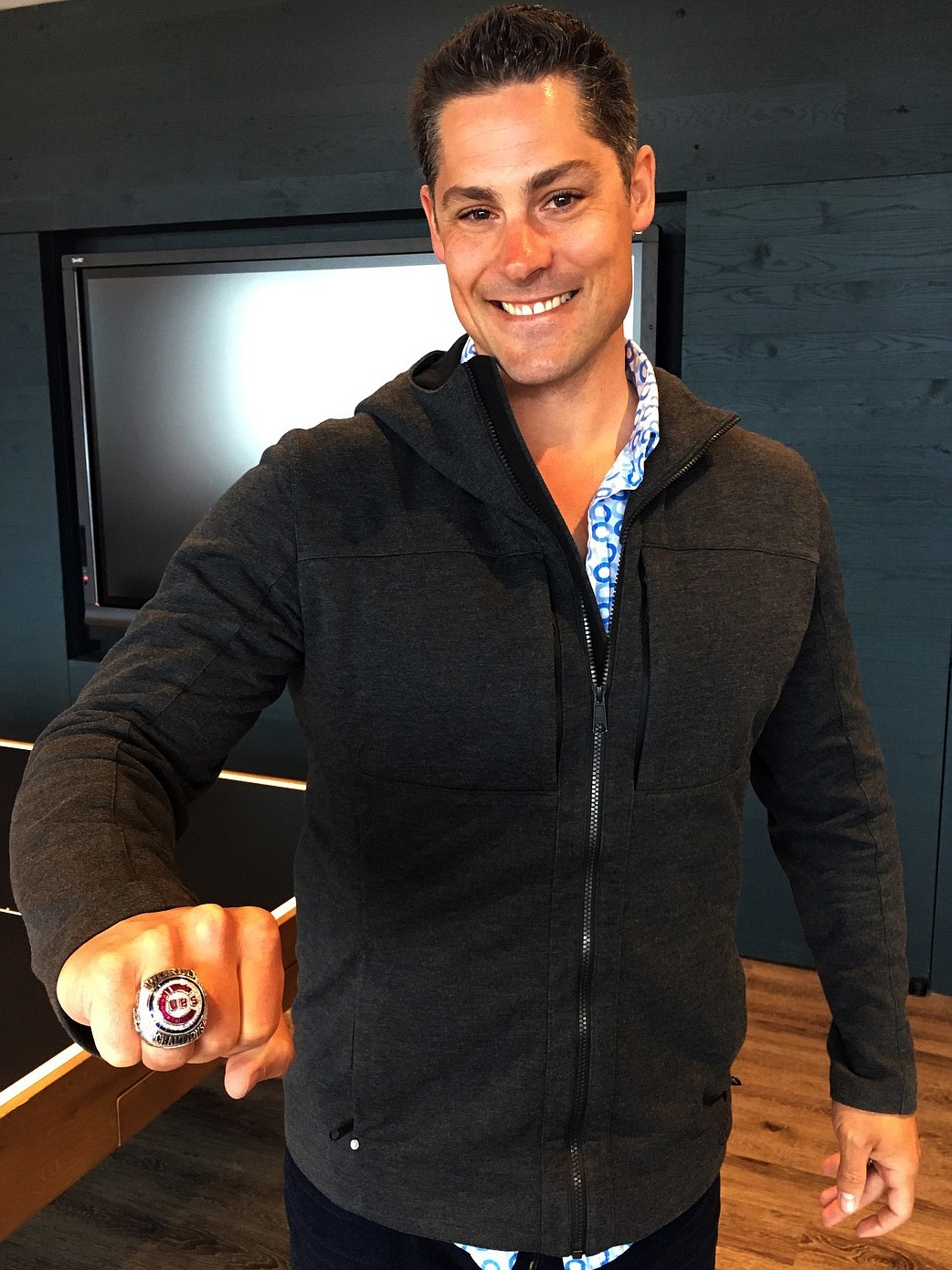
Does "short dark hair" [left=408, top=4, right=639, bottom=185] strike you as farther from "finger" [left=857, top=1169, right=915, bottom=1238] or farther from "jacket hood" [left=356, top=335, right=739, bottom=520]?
"finger" [left=857, top=1169, right=915, bottom=1238]

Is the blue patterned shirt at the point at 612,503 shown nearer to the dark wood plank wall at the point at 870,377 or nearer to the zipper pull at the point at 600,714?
the zipper pull at the point at 600,714

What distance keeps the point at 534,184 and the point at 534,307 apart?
0.33 feet

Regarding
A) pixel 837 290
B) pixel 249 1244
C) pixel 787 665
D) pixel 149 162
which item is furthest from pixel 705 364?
pixel 249 1244

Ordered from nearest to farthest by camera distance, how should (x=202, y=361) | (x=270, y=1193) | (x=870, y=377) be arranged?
(x=270, y=1193), (x=870, y=377), (x=202, y=361)

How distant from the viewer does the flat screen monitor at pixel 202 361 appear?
3.17 metres

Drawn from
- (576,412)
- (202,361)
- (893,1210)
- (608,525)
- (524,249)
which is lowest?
(893,1210)

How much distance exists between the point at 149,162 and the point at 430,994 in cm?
302

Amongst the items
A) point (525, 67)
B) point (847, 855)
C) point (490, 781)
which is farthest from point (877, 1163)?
point (525, 67)

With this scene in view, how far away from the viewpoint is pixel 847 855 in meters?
1.16

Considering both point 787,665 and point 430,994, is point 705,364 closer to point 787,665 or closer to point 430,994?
point 787,665

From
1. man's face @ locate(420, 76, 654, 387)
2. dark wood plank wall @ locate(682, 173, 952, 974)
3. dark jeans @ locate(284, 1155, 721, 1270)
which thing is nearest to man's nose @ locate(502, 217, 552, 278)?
man's face @ locate(420, 76, 654, 387)

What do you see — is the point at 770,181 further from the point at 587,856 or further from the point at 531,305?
the point at 587,856

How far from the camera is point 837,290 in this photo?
2725 millimetres

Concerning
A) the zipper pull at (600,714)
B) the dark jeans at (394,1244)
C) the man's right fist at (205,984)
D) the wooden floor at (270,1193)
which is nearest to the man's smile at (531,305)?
the zipper pull at (600,714)
